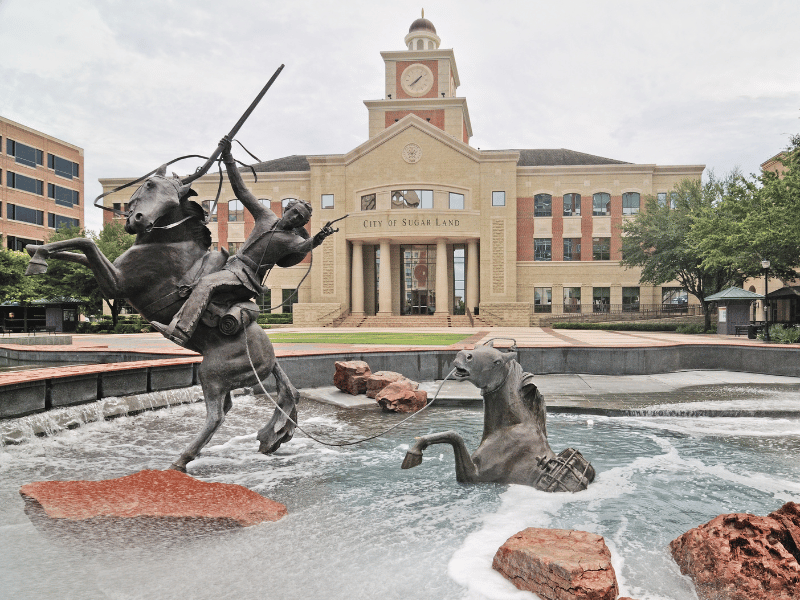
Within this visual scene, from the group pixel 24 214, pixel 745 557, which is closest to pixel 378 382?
pixel 745 557

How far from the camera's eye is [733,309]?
3050 centimetres

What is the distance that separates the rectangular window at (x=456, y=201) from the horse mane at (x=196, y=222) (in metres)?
43.9

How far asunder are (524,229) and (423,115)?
16720 mm

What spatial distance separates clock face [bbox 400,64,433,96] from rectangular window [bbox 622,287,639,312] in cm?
2975

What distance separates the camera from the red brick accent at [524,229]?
52125 millimetres

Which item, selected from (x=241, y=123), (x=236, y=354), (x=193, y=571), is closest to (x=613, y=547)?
(x=193, y=571)

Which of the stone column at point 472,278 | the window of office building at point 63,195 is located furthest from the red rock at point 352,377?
the window of office building at point 63,195

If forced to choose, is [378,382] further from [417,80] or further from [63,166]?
[63,166]

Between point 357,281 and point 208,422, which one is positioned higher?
point 357,281

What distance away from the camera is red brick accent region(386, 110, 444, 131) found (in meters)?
57.0

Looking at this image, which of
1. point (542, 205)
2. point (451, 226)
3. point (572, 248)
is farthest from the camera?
point (572, 248)

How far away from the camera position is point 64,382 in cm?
747

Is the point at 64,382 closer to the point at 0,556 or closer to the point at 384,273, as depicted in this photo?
the point at 0,556

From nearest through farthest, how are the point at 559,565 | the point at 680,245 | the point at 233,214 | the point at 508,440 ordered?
the point at 559,565, the point at 508,440, the point at 680,245, the point at 233,214
